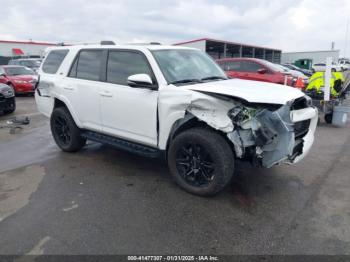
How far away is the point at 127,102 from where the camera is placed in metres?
4.00

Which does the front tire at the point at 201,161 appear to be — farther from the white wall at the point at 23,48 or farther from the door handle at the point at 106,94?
the white wall at the point at 23,48

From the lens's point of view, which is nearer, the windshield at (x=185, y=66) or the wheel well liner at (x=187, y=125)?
the wheel well liner at (x=187, y=125)

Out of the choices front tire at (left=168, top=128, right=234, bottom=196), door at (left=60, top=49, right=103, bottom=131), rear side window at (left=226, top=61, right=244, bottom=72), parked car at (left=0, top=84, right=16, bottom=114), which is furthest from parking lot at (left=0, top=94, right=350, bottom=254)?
rear side window at (left=226, top=61, right=244, bottom=72)

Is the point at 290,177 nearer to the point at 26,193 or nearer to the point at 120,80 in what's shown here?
the point at 120,80

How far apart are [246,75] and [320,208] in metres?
7.85

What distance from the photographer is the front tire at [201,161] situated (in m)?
3.25

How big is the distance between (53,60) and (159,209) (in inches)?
148

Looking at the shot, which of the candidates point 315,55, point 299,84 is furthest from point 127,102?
point 315,55

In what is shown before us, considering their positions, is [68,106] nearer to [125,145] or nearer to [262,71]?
[125,145]

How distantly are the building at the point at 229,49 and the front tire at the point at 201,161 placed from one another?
97.9ft

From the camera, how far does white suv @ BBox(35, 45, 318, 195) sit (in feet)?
10.3

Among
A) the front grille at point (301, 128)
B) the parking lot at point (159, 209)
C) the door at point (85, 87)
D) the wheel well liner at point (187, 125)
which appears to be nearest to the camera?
the parking lot at point (159, 209)

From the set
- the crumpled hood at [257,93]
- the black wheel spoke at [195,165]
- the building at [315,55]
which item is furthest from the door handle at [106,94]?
the building at [315,55]

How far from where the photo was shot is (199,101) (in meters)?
3.28
